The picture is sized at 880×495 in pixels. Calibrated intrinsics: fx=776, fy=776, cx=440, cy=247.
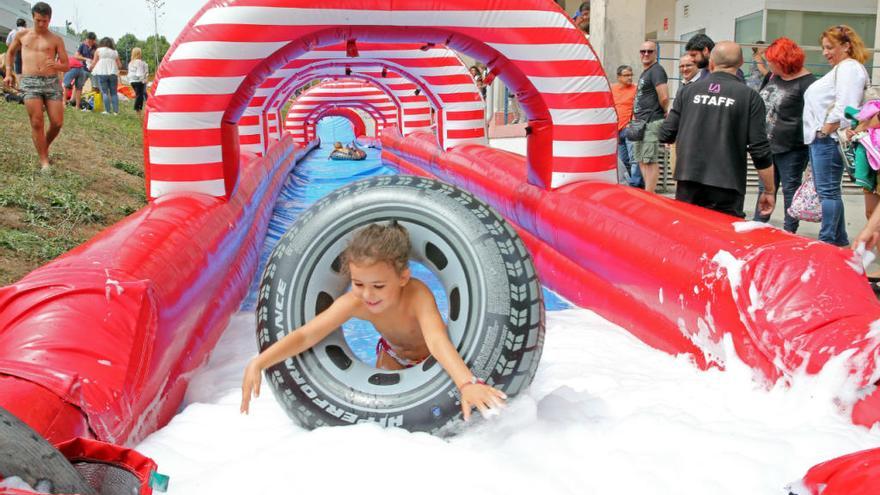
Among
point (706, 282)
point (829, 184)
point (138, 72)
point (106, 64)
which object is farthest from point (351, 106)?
point (706, 282)

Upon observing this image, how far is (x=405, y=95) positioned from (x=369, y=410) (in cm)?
910

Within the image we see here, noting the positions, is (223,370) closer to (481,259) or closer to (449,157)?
(481,259)

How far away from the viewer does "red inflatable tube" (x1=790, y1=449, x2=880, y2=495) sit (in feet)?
4.72

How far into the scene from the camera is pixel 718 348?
8.50 ft

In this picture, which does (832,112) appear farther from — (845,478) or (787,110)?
(845,478)

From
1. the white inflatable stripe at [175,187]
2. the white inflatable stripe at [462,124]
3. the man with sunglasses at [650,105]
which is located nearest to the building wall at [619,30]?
the white inflatable stripe at [462,124]

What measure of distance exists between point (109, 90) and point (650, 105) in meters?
10.8

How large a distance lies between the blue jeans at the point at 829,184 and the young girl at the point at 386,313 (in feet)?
9.58

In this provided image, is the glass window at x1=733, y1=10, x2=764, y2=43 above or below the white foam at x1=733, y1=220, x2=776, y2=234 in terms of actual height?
above

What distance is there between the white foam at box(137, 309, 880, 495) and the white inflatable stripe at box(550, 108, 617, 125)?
2026 mm

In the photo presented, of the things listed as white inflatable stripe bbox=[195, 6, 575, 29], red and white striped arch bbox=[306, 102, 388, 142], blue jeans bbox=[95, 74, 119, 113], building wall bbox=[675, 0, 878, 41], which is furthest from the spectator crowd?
blue jeans bbox=[95, 74, 119, 113]

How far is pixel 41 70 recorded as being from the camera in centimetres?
646

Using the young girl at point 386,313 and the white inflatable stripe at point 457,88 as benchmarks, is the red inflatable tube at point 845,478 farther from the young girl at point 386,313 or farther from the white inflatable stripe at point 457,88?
the white inflatable stripe at point 457,88

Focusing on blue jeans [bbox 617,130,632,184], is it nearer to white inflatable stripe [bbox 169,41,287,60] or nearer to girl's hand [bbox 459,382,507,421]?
white inflatable stripe [bbox 169,41,287,60]
